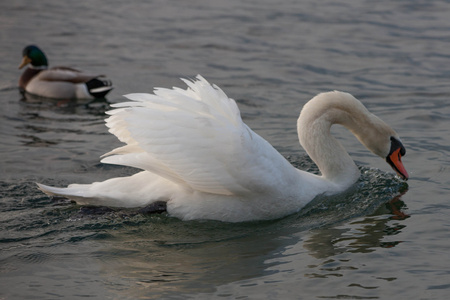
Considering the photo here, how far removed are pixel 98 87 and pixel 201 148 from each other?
5.86 metres

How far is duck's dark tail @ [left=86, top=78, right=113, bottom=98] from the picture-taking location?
11602mm

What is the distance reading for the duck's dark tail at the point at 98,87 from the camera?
38.1ft

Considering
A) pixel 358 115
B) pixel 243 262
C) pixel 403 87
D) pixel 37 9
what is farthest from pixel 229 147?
pixel 37 9

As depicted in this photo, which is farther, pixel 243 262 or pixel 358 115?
pixel 358 115

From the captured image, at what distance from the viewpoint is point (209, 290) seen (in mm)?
5230

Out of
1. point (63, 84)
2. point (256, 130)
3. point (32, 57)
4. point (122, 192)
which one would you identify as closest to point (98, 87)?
point (63, 84)

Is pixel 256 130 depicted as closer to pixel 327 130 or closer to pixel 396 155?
pixel 327 130

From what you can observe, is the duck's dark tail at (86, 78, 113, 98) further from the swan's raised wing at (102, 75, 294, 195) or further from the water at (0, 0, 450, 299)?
the swan's raised wing at (102, 75, 294, 195)

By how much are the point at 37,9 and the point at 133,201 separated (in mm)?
11256

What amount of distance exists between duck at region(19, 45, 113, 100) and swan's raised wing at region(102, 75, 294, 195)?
550 centimetres

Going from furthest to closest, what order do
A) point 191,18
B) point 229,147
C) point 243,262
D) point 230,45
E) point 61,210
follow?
point 191,18
point 230,45
point 61,210
point 229,147
point 243,262

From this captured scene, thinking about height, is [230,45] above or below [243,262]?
above

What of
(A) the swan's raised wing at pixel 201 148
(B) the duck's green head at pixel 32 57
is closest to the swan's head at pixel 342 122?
(A) the swan's raised wing at pixel 201 148

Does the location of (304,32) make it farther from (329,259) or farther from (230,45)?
(329,259)
